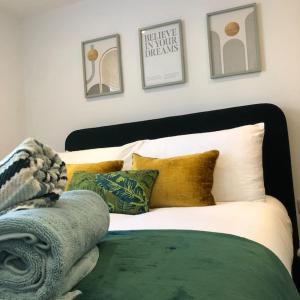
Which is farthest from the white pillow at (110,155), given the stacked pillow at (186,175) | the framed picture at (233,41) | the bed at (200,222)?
the framed picture at (233,41)

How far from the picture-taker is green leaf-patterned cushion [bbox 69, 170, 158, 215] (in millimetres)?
1634

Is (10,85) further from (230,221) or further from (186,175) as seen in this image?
(230,221)

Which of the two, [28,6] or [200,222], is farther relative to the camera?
[28,6]

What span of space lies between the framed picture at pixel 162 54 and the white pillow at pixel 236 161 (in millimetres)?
661

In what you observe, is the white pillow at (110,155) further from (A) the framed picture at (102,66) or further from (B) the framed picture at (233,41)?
(B) the framed picture at (233,41)

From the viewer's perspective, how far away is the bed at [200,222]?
2.31 feet

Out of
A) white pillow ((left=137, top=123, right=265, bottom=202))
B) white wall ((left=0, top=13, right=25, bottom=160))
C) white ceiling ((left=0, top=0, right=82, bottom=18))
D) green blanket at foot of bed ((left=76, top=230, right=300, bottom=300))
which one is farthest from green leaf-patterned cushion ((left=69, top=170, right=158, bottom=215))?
white ceiling ((left=0, top=0, right=82, bottom=18))

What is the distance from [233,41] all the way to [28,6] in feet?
5.57

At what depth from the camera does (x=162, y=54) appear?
2.44m

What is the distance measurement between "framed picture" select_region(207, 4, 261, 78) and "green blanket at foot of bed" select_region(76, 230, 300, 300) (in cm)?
149

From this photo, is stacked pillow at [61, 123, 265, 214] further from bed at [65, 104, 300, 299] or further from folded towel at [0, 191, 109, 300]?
folded towel at [0, 191, 109, 300]

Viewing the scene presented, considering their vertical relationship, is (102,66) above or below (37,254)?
above

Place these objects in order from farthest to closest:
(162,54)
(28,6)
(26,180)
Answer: (28,6), (162,54), (26,180)

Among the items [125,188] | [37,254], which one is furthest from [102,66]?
[37,254]
